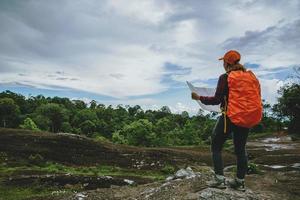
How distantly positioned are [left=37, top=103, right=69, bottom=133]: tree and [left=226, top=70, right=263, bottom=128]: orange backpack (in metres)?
117

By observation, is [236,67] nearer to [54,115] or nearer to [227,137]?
[227,137]

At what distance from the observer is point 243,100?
10984mm

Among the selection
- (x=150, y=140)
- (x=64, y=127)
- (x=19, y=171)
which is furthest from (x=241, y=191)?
(x=64, y=127)

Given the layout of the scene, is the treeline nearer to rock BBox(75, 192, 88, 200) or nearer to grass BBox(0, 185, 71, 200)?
grass BBox(0, 185, 71, 200)

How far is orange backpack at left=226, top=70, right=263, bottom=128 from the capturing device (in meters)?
10.9

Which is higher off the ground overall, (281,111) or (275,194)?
(281,111)

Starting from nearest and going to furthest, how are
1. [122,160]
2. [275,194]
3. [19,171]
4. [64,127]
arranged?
[275,194] < [19,171] < [122,160] < [64,127]

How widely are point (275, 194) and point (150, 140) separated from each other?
2298 inches

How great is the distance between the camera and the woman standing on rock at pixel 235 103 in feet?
36.0

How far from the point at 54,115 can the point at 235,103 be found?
11824 centimetres

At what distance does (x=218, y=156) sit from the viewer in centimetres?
1173

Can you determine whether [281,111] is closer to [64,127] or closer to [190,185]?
[190,185]

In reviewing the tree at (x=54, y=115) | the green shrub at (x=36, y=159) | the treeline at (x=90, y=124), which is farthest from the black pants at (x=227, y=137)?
the tree at (x=54, y=115)

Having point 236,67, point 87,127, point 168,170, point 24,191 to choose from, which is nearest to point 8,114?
point 87,127
